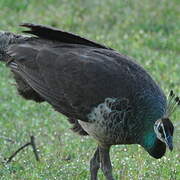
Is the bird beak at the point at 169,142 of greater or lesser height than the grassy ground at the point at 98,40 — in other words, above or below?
above

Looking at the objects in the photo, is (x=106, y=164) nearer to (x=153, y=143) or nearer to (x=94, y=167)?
(x=94, y=167)

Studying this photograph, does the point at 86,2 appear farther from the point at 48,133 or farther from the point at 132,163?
the point at 132,163

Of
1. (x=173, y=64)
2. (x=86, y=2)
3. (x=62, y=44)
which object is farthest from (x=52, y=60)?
(x=86, y=2)

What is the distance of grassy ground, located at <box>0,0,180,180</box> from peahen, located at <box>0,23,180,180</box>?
Answer: 616 mm

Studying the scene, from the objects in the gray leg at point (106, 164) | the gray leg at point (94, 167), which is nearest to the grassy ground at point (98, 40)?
the gray leg at point (94, 167)

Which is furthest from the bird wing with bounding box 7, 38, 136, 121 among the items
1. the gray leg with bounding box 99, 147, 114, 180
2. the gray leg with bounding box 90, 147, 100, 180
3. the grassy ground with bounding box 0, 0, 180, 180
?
the grassy ground with bounding box 0, 0, 180, 180

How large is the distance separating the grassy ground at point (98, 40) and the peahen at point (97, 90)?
0.62m

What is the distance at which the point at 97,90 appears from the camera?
6.37m

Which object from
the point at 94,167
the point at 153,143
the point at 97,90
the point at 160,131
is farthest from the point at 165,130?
the point at 94,167

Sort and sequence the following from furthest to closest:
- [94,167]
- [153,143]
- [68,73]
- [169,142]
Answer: [94,167]
[68,73]
[153,143]
[169,142]

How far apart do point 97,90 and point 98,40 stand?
5.84 metres

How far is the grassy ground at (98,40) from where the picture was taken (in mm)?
7094

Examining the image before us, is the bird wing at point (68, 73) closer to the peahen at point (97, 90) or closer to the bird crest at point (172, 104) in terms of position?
the peahen at point (97, 90)

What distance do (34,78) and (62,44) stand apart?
1.42ft
